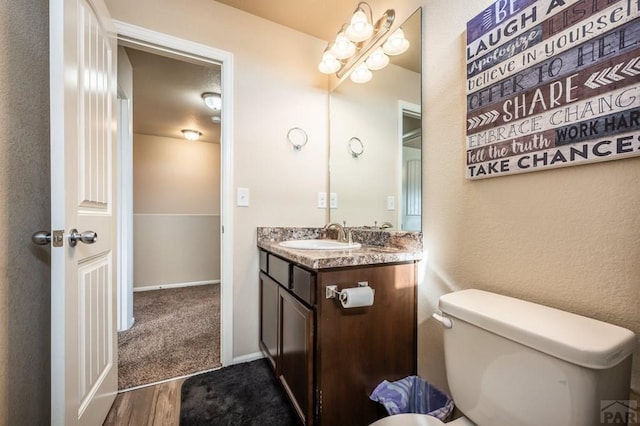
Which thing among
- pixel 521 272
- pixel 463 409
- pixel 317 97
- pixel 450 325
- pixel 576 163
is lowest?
pixel 463 409

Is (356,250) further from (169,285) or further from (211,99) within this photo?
(169,285)

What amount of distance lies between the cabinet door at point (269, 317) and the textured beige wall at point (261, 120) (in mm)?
93

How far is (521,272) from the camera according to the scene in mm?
885

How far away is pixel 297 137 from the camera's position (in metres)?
1.91

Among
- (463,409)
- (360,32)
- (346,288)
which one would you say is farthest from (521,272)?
(360,32)

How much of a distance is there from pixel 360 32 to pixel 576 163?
1.25 metres

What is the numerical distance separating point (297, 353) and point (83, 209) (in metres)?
1.05

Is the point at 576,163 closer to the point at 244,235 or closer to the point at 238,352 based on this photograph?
the point at 244,235

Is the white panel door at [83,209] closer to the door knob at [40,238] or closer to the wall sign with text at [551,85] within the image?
the door knob at [40,238]

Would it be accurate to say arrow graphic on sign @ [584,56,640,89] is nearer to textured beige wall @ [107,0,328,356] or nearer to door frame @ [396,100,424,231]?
door frame @ [396,100,424,231]

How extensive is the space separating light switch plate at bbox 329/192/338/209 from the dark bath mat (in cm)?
116

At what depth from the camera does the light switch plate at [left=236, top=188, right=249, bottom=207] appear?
1.72 m

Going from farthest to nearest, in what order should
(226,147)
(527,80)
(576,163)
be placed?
(226,147)
(527,80)
(576,163)

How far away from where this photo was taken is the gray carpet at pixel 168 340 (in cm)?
162
